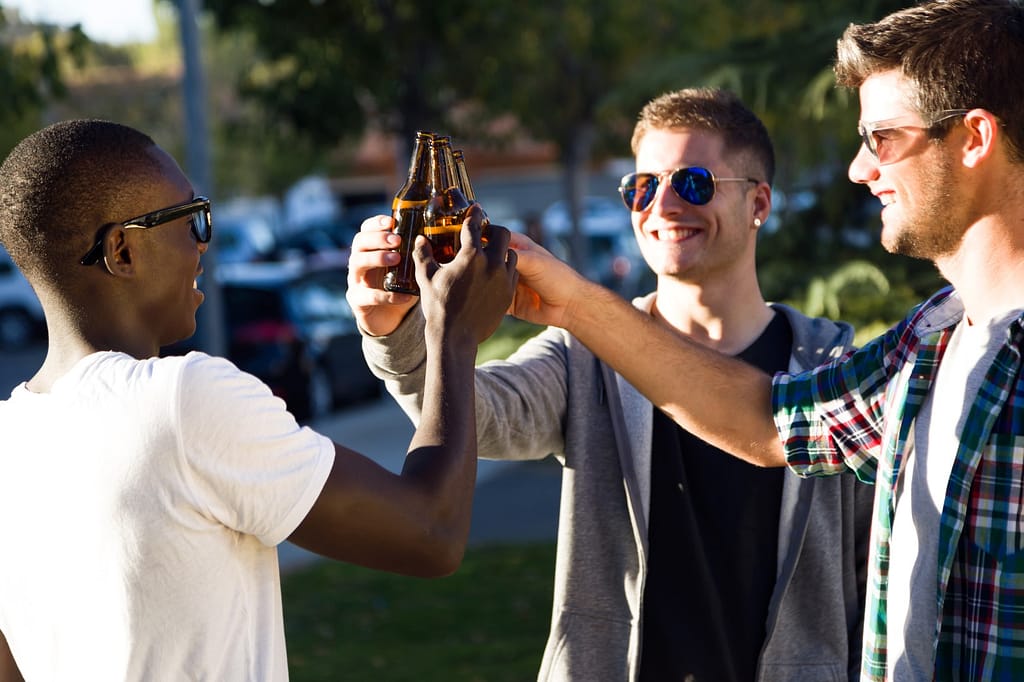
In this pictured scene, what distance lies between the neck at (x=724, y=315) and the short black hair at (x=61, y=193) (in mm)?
1747

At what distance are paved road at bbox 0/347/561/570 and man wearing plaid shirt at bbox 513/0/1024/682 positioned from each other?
6.66 metres

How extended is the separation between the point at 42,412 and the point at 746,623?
68.8 inches

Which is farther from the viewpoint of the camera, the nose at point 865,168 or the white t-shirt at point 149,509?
the nose at point 865,168

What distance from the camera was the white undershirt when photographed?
2342 mm

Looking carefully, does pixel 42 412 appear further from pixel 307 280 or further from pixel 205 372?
pixel 307 280

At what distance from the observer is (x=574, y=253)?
20.6 m

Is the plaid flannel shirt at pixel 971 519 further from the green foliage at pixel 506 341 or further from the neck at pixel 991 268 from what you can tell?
the green foliage at pixel 506 341

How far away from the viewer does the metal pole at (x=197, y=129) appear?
9625 millimetres

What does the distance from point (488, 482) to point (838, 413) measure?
8.78m

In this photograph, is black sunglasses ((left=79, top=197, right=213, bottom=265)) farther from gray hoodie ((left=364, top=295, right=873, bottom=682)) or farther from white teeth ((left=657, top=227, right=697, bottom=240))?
white teeth ((left=657, top=227, right=697, bottom=240))

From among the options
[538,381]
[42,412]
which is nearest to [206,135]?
[538,381]

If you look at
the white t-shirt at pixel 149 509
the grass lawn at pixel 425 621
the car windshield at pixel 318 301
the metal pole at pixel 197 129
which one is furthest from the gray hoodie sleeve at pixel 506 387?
the car windshield at pixel 318 301

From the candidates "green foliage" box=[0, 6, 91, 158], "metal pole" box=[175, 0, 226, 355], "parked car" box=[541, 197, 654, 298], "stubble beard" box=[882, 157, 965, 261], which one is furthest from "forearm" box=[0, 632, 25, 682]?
"parked car" box=[541, 197, 654, 298]

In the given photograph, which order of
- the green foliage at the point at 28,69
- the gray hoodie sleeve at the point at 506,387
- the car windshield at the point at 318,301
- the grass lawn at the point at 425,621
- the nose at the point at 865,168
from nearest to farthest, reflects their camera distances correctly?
the nose at the point at 865,168 < the gray hoodie sleeve at the point at 506,387 < the grass lawn at the point at 425,621 < the green foliage at the point at 28,69 < the car windshield at the point at 318,301
